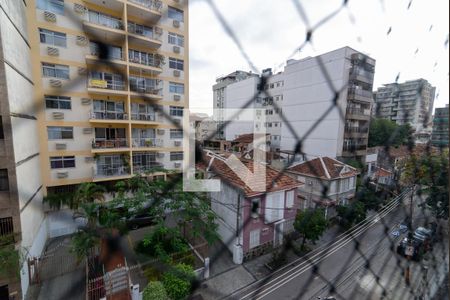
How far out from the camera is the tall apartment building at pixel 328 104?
5098 millimetres

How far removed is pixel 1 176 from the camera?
2.57 m

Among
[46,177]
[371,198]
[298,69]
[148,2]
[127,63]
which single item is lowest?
[371,198]

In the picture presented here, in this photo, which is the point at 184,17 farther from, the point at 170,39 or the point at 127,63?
the point at 127,63

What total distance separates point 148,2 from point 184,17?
2.86 feet

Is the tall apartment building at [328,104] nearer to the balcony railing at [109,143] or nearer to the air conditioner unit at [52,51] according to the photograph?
the balcony railing at [109,143]

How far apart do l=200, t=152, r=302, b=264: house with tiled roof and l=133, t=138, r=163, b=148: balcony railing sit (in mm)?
1649

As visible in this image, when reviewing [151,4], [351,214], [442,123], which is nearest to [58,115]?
[151,4]

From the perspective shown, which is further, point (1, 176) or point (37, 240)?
point (37, 240)

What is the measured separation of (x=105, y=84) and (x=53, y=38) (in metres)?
1.04

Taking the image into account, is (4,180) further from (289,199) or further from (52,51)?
(289,199)

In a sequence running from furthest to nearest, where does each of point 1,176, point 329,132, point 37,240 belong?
1. point 329,132
2. point 37,240
3. point 1,176

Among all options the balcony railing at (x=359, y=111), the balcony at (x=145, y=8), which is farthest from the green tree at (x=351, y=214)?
the balcony at (x=145, y=8)

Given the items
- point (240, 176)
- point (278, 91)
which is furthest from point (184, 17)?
point (278, 91)

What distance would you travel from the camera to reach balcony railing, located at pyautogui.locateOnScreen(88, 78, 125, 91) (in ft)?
13.0
